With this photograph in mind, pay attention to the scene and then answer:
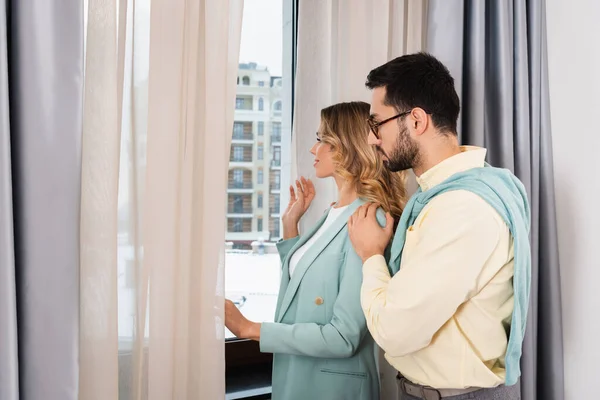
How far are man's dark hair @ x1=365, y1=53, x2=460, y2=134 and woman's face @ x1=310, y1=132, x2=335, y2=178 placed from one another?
282 millimetres

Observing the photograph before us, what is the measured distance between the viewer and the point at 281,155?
1.89 meters

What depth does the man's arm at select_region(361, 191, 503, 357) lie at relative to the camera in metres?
1.03

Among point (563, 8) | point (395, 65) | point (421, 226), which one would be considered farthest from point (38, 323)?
point (563, 8)

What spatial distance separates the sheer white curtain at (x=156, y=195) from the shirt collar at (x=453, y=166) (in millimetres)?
488

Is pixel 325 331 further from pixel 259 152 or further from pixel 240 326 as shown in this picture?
pixel 259 152

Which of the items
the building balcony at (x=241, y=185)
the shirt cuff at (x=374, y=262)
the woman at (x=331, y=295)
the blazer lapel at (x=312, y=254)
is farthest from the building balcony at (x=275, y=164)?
the shirt cuff at (x=374, y=262)

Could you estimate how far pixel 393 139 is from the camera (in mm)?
1246

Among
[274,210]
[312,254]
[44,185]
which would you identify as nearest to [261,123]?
[274,210]

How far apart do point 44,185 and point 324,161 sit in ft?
2.31

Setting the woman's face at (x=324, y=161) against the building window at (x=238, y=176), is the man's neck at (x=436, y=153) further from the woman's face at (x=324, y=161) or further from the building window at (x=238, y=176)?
the building window at (x=238, y=176)

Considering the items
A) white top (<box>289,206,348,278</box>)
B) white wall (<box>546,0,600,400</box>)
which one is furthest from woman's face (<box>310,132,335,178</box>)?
white wall (<box>546,0,600,400</box>)

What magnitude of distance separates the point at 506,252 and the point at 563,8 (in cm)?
104

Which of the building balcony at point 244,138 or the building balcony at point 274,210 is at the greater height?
the building balcony at point 244,138

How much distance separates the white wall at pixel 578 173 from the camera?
1613 millimetres
